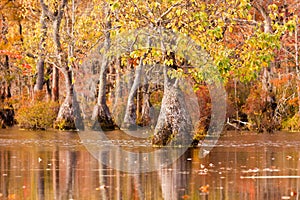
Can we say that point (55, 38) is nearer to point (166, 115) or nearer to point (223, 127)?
point (223, 127)

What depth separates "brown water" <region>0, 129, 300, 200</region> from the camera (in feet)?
51.0

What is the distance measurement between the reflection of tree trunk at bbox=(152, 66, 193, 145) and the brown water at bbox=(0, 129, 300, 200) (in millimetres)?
856

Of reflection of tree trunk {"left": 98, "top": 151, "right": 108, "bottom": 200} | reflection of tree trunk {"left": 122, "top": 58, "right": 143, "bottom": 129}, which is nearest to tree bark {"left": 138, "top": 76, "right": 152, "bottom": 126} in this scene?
reflection of tree trunk {"left": 122, "top": 58, "right": 143, "bottom": 129}

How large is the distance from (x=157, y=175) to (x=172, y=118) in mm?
8504

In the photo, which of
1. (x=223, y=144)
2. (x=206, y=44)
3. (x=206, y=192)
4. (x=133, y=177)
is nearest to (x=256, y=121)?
(x=223, y=144)

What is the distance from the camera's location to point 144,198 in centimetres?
1486

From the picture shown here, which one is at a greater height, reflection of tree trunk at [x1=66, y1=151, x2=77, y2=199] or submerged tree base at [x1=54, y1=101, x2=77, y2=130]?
submerged tree base at [x1=54, y1=101, x2=77, y2=130]

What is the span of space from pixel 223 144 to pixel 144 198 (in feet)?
50.9

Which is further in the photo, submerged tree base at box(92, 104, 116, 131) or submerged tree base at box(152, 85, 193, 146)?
submerged tree base at box(92, 104, 116, 131)

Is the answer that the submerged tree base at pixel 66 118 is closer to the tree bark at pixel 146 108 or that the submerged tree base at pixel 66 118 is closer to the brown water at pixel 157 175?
the tree bark at pixel 146 108

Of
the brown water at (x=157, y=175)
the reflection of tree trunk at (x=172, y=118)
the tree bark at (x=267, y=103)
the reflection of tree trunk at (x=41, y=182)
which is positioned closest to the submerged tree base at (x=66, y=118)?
the tree bark at (x=267, y=103)

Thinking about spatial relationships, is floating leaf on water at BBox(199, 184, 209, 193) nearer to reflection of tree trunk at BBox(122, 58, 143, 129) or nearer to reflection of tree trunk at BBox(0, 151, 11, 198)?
reflection of tree trunk at BBox(0, 151, 11, 198)

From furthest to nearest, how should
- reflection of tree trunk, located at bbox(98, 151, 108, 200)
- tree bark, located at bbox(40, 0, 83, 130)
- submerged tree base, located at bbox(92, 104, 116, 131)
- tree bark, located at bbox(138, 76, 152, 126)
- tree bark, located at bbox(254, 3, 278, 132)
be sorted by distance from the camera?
tree bark, located at bbox(138, 76, 152, 126) < tree bark, located at bbox(40, 0, 83, 130) < submerged tree base, located at bbox(92, 104, 116, 131) < tree bark, located at bbox(254, 3, 278, 132) < reflection of tree trunk, located at bbox(98, 151, 108, 200)

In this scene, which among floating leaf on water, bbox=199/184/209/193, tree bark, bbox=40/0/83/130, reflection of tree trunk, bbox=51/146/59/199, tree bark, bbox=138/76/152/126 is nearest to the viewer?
floating leaf on water, bbox=199/184/209/193
